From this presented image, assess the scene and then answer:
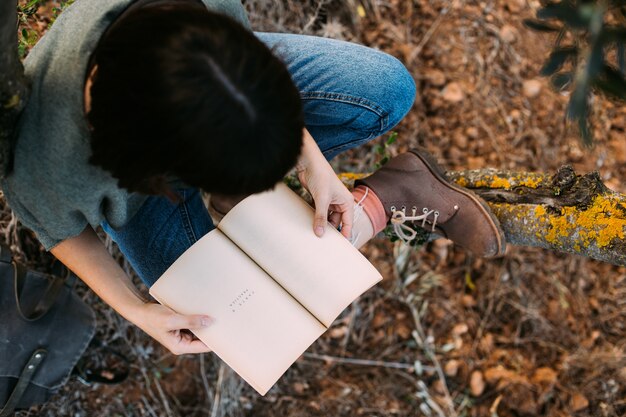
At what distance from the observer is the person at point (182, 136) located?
0.81 metres

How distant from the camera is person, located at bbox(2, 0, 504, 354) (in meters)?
0.81

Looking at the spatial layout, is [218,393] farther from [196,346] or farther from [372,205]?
[372,205]

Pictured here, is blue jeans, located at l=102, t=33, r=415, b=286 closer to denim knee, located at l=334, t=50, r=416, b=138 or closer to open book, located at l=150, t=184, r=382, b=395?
denim knee, located at l=334, t=50, r=416, b=138

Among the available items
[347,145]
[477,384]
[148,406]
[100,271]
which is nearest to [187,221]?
[100,271]

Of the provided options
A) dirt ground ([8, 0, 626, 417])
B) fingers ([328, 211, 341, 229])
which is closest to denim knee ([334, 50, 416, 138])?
fingers ([328, 211, 341, 229])

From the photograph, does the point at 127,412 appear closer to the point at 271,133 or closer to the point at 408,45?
the point at 271,133

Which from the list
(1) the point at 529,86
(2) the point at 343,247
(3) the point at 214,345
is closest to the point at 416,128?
(1) the point at 529,86

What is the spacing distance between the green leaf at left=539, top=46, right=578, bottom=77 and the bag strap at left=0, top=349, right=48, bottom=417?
1.45m

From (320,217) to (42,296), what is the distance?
0.85 m

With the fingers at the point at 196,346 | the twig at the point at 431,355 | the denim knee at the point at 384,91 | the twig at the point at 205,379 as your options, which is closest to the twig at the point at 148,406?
the twig at the point at 205,379

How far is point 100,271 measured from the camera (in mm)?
1201

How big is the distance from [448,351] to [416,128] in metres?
0.81

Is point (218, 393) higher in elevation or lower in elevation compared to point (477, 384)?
higher

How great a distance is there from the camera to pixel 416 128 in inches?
83.2
